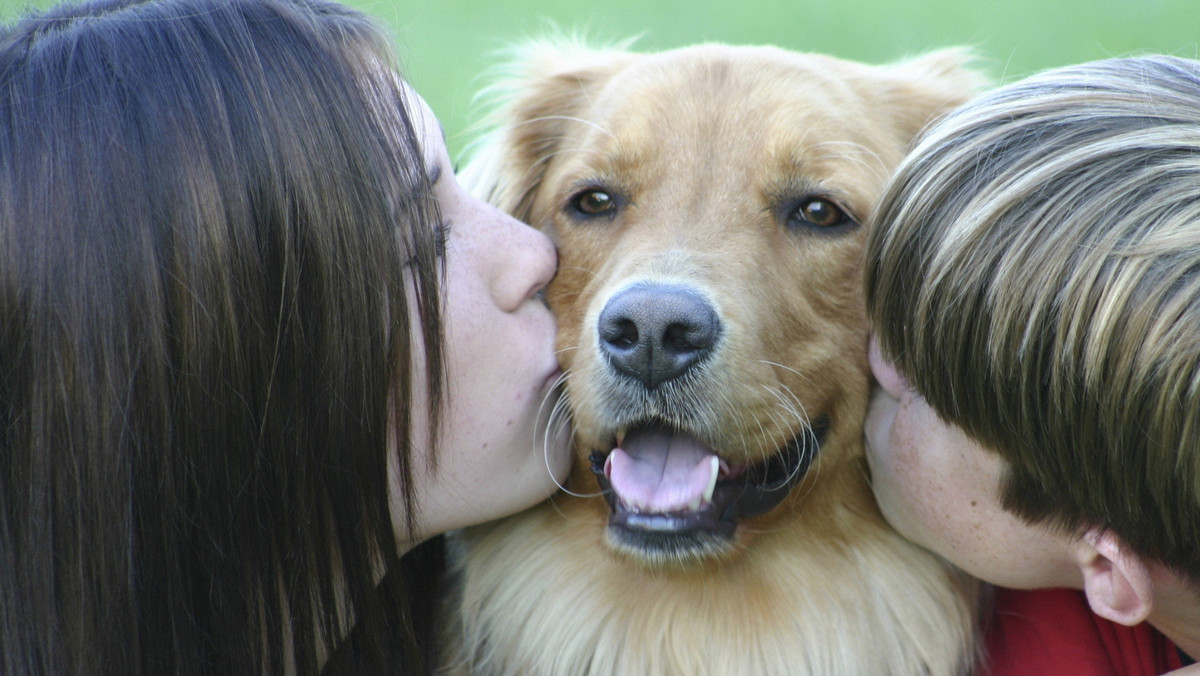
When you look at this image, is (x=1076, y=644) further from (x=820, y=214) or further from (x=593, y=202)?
(x=593, y=202)

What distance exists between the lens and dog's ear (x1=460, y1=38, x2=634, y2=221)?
3.22 m

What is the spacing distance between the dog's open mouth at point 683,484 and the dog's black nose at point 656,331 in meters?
0.21

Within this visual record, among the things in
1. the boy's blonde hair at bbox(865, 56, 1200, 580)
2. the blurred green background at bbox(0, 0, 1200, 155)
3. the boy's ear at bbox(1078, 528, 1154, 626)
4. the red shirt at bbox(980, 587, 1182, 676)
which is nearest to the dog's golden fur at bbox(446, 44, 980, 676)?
the red shirt at bbox(980, 587, 1182, 676)

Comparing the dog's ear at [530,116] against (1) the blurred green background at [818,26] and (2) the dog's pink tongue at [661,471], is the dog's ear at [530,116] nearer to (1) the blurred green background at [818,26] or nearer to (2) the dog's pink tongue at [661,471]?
(2) the dog's pink tongue at [661,471]

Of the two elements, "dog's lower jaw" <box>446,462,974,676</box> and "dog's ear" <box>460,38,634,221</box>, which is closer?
"dog's lower jaw" <box>446,462,974,676</box>

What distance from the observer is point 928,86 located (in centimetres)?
310

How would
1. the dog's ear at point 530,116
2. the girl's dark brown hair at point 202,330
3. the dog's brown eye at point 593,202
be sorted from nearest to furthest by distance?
the girl's dark brown hair at point 202,330, the dog's brown eye at point 593,202, the dog's ear at point 530,116

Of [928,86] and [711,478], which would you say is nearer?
[711,478]

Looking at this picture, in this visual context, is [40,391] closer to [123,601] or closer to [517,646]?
[123,601]

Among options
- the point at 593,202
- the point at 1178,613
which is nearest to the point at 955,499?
the point at 1178,613

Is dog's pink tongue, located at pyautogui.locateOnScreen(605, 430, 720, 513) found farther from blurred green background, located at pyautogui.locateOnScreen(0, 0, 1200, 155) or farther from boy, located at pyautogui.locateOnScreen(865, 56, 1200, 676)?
blurred green background, located at pyautogui.locateOnScreen(0, 0, 1200, 155)

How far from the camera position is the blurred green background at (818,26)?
8438mm

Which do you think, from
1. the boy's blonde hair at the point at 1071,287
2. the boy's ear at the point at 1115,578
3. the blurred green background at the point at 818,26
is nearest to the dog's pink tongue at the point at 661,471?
the boy's blonde hair at the point at 1071,287

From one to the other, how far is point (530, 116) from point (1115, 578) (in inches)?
75.5
